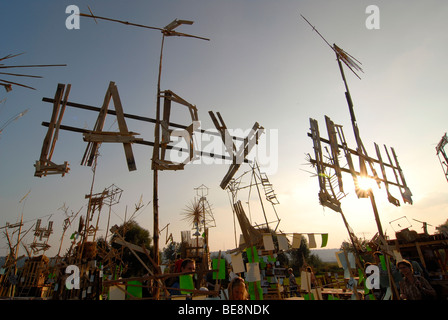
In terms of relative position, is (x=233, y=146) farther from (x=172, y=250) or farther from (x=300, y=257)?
(x=300, y=257)

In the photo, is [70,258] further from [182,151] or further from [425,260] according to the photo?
[425,260]

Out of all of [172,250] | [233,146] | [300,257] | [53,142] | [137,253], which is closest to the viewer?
[53,142]

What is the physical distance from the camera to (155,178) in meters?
3.45

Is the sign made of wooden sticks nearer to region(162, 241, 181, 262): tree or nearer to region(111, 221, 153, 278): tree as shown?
region(162, 241, 181, 262): tree

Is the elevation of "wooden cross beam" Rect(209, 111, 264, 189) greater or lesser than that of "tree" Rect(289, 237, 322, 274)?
greater

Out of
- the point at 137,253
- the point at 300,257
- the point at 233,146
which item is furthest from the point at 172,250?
the point at 300,257

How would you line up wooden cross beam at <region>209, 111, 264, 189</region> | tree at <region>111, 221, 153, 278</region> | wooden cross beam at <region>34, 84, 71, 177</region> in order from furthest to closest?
tree at <region>111, 221, 153, 278</region> → wooden cross beam at <region>209, 111, 264, 189</region> → wooden cross beam at <region>34, 84, 71, 177</region>

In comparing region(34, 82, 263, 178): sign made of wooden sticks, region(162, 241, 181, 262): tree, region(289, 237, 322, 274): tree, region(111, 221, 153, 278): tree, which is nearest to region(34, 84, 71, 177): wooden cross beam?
region(34, 82, 263, 178): sign made of wooden sticks

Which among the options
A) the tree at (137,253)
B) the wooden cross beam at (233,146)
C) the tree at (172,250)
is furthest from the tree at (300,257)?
the wooden cross beam at (233,146)

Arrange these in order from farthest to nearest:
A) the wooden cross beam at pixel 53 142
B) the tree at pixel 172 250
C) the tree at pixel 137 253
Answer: the tree at pixel 137 253 → the tree at pixel 172 250 → the wooden cross beam at pixel 53 142

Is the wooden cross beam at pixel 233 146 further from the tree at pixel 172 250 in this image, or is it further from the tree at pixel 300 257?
the tree at pixel 300 257

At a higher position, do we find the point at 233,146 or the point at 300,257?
the point at 233,146
